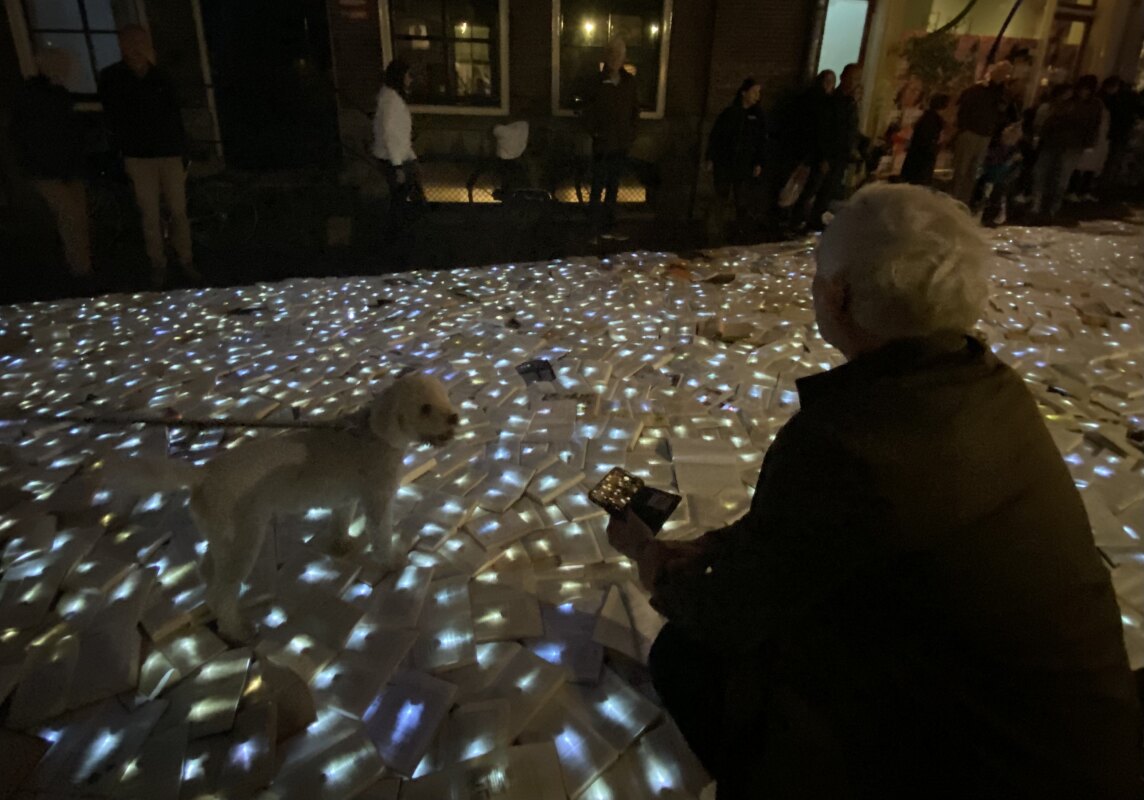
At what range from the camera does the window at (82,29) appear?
8.26m

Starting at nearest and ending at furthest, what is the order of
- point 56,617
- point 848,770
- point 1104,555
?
point 848,770, point 56,617, point 1104,555

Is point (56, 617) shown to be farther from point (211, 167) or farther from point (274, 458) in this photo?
point (211, 167)

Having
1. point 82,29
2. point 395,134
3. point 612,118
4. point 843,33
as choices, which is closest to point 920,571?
point 395,134

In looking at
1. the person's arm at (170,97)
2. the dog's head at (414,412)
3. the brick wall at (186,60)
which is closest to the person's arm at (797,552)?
the dog's head at (414,412)

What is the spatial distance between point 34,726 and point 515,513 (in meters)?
1.62

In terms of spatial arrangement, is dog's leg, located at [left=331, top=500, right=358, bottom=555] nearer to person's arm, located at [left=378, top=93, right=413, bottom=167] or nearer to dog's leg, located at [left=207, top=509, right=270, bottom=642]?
dog's leg, located at [left=207, top=509, right=270, bottom=642]

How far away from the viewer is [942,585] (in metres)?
1.10

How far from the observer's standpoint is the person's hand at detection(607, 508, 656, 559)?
5.44ft

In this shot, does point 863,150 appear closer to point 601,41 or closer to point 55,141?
point 601,41

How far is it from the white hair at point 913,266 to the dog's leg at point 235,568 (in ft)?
5.78

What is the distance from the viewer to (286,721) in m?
1.82

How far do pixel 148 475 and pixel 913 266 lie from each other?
6.95 feet

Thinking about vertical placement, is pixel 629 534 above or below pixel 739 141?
below

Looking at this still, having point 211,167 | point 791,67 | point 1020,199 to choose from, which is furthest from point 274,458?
point 1020,199
